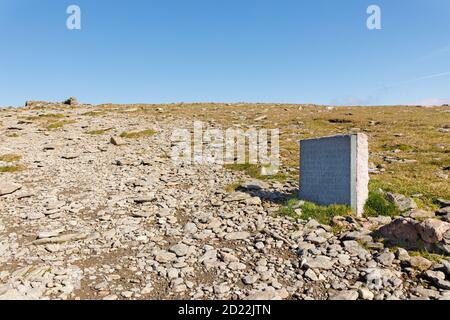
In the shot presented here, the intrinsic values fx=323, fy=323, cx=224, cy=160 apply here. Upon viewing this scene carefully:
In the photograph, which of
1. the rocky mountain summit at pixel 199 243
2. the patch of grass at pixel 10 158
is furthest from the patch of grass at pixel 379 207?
the patch of grass at pixel 10 158

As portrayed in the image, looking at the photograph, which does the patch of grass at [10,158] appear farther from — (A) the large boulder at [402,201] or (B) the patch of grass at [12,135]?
(A) the large boulder at [402,201]

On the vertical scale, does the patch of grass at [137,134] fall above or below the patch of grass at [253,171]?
above

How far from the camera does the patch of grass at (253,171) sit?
54.3 ft

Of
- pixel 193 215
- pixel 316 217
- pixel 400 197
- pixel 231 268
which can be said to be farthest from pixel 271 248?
pixel 400 197

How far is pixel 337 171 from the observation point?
11.6 metres

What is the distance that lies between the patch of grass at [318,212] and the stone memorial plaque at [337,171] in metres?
0.33

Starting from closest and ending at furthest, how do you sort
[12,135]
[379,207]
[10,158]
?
[379,207] < [10,158] < [12,135]

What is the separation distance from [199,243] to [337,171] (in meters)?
5.56

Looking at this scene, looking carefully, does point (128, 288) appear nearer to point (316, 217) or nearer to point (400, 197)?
point (316, 217)

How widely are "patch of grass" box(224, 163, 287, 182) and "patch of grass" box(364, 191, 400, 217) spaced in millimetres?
5122

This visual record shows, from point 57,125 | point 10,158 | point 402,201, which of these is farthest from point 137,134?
point 402,201

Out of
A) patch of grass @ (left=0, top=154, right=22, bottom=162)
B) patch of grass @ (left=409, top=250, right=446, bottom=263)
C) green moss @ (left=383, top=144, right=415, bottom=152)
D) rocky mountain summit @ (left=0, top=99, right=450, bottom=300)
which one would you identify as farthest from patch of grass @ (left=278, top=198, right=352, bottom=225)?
patch of grass @ (left=0, top=154, right=22, bottom=162)

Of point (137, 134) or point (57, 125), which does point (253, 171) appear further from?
point (57, 125)

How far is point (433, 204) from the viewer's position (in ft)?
38.9
